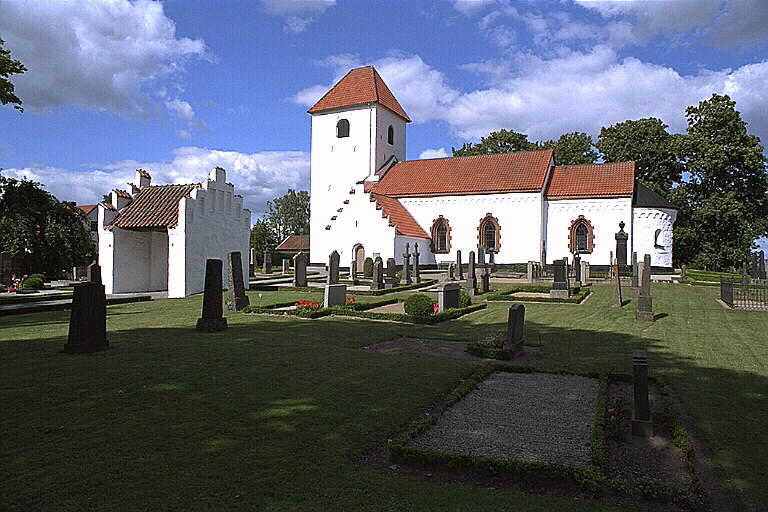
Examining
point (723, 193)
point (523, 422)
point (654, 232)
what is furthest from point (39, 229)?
point (723, 193)

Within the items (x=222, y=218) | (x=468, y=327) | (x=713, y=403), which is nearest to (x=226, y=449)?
(x=713, y=403)

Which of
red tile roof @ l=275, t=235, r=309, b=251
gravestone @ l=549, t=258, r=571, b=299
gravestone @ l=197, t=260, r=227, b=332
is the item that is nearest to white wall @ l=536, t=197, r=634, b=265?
gravestone @ l=549, t=258, r=571, b=299

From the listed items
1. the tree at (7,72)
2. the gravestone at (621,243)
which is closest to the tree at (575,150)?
the gravestone at (621,243)

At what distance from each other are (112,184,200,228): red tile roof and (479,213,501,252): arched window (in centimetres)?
2316

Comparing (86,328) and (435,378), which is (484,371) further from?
(86,328)

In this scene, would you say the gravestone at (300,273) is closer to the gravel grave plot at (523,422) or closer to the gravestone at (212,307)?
the gravestone at (212,307)

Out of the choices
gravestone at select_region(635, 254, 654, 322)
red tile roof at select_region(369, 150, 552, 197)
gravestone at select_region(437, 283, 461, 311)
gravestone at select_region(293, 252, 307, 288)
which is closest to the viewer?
gravestone at select_region(635, 254, 654, 322)

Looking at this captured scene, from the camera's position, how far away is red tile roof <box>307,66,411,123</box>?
1763 inches

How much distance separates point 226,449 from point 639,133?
48692 mm

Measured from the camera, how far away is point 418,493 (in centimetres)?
427

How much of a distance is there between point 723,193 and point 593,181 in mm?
10892

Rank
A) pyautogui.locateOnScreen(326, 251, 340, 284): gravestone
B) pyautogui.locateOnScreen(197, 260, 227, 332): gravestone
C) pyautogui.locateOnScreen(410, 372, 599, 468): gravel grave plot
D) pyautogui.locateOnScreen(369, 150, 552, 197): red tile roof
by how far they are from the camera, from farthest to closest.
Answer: pyautogui.locateOnScreen(369, 150, 552, 197): red tile roof → pyautogui.locateOnScreen(326, 251, 340, 284): gravestone → pyautogui.locateOnScreen(197, 260, 227, 332): gravestone → pyautogui.locateOnScreen(410, 372, 599, 468): gravel grave plot

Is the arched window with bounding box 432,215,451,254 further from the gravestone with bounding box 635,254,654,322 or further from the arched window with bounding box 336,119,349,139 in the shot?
the gravestone with bounding box 635,254,654,322

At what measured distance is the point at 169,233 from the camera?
22016 mm
